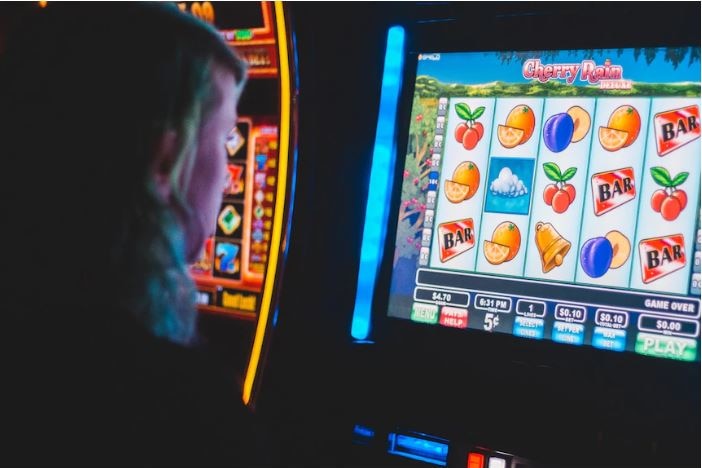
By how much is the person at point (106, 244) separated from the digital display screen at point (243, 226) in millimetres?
579

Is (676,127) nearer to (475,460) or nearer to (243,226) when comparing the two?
(475,460)

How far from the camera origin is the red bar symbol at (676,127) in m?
1.33

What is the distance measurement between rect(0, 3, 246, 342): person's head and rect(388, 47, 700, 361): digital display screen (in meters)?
0.52

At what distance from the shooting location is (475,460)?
1.39 m

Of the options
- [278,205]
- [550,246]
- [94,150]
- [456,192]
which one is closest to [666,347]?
[550,246]

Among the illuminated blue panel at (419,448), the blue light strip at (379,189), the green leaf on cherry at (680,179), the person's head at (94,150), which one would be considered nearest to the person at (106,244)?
the person's head at (94,150)

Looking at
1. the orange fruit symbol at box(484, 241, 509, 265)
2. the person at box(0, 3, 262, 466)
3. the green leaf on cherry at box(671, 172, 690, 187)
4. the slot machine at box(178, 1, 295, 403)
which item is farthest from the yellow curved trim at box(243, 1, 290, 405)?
the green leaf on cherry at box(671, 172, 690, 187)

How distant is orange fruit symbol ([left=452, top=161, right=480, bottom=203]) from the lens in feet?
4.88

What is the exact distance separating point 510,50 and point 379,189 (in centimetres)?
37

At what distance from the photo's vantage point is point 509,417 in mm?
1403

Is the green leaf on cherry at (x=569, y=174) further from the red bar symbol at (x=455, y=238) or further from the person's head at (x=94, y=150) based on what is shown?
Result: the person's head at (x=94, y=150)

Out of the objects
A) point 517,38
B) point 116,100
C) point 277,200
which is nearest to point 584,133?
point 517,38

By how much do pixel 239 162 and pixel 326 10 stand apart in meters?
0.45

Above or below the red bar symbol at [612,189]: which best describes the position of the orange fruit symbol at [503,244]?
below
